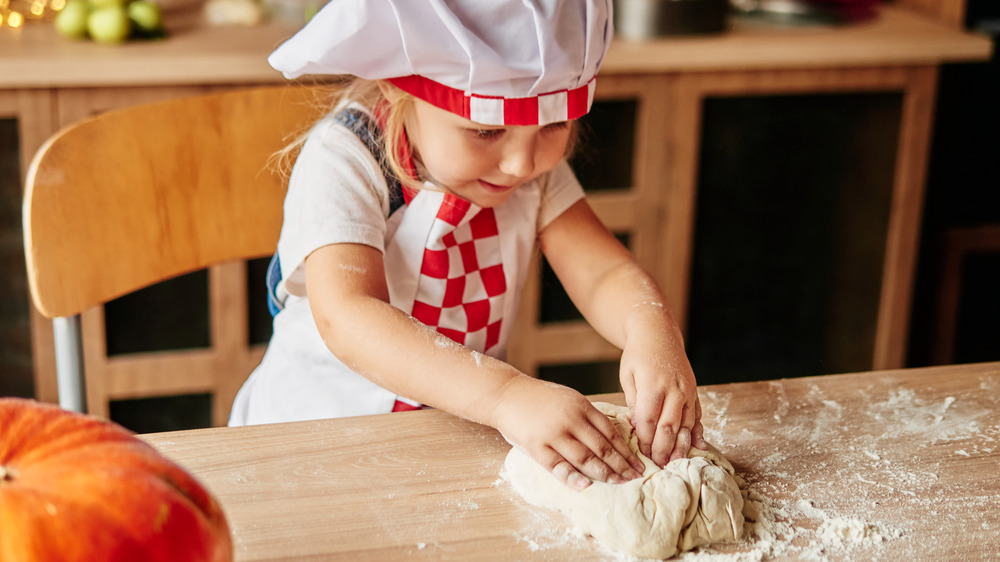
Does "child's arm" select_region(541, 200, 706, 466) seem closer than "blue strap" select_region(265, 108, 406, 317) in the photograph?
Yes

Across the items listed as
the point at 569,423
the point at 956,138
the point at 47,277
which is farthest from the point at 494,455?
the point at 956,138

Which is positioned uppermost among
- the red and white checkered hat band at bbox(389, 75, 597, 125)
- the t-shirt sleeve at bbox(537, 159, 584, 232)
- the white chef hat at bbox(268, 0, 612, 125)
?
the white chef hat at bbox(268, 0, 612, 125)

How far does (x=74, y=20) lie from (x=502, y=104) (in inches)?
45.7

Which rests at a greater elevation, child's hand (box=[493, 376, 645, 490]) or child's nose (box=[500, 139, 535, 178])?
child's nose (box=[500, 139, 535, 178])

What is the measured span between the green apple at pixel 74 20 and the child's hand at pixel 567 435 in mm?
1313

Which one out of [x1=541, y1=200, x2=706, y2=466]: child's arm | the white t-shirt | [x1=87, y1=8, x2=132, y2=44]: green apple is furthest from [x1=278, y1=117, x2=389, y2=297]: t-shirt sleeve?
[x1=87, y1=8, x2=132, y2=44]: green apple

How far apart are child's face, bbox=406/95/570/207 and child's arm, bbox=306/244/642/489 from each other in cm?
12

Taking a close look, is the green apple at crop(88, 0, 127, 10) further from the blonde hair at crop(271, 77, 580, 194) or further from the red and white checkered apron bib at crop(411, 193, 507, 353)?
the red and white checkered apron bib at crop(411, 193, 507, 353)

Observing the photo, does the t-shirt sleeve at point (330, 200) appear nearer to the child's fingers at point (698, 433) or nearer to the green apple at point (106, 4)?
the child's fingers at point (698, 433)

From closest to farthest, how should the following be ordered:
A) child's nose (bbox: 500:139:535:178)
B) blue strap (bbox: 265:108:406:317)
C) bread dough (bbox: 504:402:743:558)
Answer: bread dough (bbox: 504:402:743:558), child's nose (bbox: 500:139:535:178), blue strap (bbox: 265:108:406:317)

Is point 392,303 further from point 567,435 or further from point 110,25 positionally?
point 110,25

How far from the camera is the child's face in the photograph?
35.2 inches

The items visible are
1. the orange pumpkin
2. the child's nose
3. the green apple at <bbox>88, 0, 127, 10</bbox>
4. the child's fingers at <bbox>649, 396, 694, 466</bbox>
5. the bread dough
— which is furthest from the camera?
the green apple at <bbox>88, 0, 127, 10</bbox>

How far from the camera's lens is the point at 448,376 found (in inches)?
30.7
